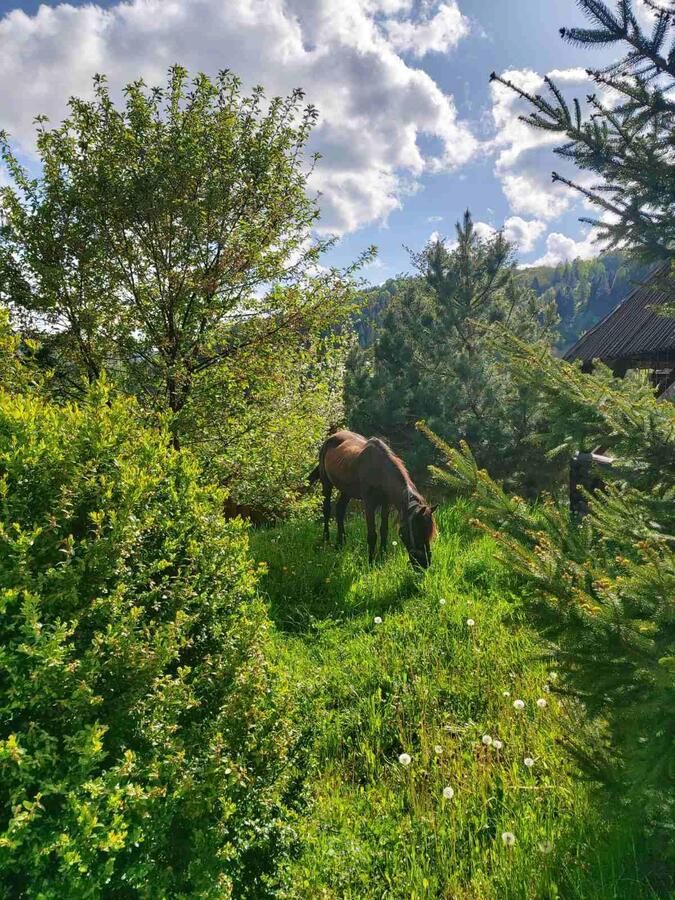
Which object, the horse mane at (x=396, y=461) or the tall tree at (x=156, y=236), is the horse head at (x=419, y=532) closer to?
the horse mane at (x=396, y=461)

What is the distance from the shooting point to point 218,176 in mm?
6340

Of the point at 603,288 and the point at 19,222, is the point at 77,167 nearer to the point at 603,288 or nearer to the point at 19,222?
the point at 19,222

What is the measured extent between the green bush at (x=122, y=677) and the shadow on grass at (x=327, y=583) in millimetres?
3044

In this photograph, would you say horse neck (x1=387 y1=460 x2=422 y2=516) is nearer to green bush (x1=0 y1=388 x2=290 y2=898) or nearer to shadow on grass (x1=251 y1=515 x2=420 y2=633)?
shadow on grass (x1=251 y1=515 x2=420 y2=633)

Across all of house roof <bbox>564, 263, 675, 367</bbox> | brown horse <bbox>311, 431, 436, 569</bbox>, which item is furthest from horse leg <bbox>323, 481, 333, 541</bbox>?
house roof <bbox>564, 263, 675, 367</bbox>

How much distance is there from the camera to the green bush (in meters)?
1.65

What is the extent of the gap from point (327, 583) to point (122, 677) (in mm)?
4513

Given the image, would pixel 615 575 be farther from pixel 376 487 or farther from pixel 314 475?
pixel 314 475

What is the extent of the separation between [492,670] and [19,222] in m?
7.53

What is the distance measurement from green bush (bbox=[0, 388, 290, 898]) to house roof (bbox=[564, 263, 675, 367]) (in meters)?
11.7

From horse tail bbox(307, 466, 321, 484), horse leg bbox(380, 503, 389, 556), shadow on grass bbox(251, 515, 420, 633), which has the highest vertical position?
horse tail bbox(307, 466, 321, 484)

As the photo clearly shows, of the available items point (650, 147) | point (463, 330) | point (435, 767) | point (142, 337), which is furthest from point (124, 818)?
point (463, 330)

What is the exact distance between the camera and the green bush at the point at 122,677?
1647 mm

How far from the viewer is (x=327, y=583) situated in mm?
6359
